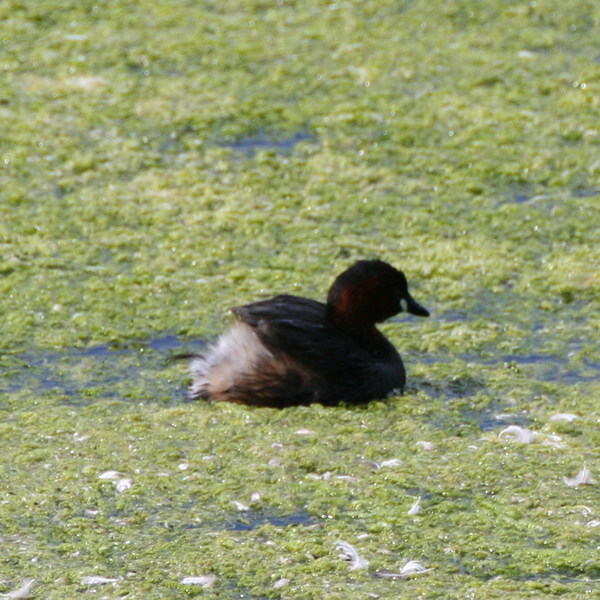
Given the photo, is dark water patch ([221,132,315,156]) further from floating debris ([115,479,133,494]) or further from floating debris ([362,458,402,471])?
floating debris ([115,479,133,494])

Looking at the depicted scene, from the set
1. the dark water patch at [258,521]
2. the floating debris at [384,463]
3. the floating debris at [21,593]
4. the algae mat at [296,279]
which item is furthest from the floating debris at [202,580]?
the floating debris at [384,463]

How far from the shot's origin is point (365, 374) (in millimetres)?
4367

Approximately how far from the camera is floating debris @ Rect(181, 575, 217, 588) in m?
3.19

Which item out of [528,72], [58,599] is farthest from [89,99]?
[58,599]

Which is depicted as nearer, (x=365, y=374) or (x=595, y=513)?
(x=595, y=513)

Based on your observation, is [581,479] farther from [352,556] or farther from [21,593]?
[21,593]

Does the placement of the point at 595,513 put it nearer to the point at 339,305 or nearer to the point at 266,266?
the point at 339,305

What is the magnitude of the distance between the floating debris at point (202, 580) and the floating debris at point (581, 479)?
125cm

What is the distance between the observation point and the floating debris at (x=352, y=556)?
10.7 feet

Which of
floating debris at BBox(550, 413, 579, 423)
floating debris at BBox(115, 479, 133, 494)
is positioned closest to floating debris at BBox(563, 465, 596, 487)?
floating debris at BBox(550, 413, 579, 423)

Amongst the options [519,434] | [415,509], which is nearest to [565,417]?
[519,434]

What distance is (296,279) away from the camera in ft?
17.4

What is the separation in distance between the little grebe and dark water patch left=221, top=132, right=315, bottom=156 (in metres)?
1.99

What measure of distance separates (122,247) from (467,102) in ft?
7.85
